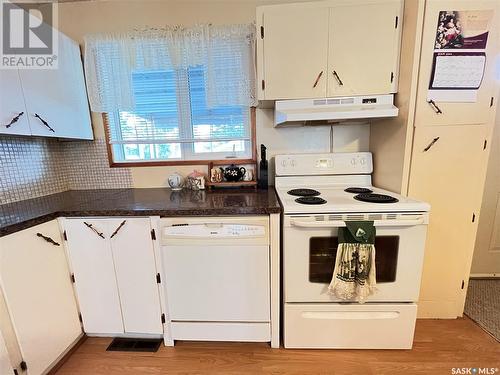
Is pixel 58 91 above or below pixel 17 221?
above

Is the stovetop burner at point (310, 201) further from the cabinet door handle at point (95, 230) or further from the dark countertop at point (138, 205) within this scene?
the cabinet door handle at point (95, 230)

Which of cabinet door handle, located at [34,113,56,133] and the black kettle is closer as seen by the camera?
cabinet door handle, located at [34,113,56,133]

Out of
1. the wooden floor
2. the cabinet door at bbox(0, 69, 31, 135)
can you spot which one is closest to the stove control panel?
the wooden floor

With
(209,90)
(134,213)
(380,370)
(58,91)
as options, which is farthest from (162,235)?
(380,370)

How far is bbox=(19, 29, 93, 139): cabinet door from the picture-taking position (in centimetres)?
144

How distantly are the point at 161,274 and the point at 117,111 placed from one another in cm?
146

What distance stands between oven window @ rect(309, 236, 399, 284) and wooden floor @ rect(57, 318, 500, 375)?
20.4 inches

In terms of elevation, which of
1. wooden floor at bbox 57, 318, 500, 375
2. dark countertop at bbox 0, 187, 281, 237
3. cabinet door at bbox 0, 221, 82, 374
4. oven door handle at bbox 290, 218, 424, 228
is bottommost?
wooden floor at bbox 57, 318, 500, 375

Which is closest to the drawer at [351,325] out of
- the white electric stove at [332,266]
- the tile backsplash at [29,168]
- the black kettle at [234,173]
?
the white electric stove at [332,266]

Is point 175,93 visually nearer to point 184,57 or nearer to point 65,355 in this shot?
point 184,57

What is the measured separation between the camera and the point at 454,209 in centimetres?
154

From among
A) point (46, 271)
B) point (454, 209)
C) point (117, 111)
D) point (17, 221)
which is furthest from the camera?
point (117, 111)

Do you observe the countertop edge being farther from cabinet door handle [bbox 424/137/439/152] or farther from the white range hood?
cabinet door handle [bbox 424/137/439/152]

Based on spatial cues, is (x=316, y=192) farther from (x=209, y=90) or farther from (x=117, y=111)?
(x=117, y=111)
